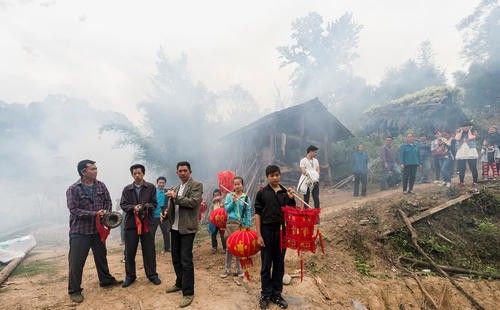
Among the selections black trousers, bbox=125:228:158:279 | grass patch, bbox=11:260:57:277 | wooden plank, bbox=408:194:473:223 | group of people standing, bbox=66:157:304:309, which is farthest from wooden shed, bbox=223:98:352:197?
black trousers, bbox=125:228:158:279

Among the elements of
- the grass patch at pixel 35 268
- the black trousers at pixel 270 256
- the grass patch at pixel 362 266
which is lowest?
the grass patch at pixel 362 266

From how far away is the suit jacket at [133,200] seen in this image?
4816 millimetres

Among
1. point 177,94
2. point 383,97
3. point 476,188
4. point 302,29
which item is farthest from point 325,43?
point 476,188

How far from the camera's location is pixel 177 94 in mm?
25188

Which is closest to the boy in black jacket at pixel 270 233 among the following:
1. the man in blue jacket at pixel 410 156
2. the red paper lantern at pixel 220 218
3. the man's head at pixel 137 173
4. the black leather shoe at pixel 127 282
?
the red paper lantern at pixel 220 218

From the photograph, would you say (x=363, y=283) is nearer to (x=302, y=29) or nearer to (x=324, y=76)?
(x=324, y=76)

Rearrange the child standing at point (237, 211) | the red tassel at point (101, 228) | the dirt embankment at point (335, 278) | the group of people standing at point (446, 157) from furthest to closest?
the group of people standing at point (446, 157)
the child standing at point (237, 211)
the red tassel at point (101, 228)
the dirt embankment at point (335, 278)

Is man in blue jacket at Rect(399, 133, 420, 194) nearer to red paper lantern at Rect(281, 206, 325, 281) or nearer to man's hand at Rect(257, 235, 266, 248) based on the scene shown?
red paper lantern at Rect(281, 206, 325, 281)

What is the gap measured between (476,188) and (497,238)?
220 cm

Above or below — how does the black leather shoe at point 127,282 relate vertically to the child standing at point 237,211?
below

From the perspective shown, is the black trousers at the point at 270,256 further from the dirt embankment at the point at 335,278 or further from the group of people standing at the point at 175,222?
the dirt embankment at the point at 335,278

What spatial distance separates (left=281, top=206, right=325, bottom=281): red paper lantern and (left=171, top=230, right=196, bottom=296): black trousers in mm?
1280

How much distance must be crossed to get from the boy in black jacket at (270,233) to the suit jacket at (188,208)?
0.86 m

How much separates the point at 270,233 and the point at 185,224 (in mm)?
1172
